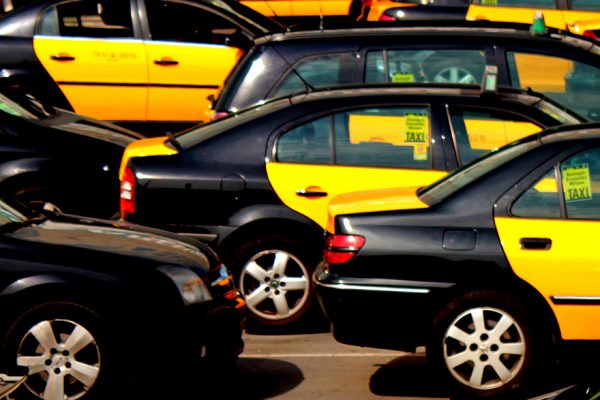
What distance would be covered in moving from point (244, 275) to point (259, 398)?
1.71 metres

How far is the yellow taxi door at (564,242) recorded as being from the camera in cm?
773

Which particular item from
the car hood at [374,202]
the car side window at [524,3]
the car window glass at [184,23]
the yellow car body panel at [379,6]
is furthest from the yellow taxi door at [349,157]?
the car side window at [524,3]

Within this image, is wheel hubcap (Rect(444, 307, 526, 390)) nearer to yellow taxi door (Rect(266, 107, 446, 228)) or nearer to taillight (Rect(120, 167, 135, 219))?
yellow taxi door (Rect(266, 107, 446, 228))

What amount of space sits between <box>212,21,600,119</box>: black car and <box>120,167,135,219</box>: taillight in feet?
5.98

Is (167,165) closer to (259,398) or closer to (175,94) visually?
(259,398)

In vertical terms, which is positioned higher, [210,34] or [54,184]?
[210,34]

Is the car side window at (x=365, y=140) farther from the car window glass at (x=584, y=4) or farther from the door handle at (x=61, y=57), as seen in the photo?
the car window glass at (x=584, y=4)

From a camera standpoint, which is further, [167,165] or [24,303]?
[167,165]

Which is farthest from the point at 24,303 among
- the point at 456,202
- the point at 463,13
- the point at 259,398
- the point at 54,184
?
the point at 463,13

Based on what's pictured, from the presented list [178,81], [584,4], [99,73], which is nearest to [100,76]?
[99,73]

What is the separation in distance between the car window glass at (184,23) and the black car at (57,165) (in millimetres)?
2817

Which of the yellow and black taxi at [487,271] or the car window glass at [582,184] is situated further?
the car window glass at [582,184]

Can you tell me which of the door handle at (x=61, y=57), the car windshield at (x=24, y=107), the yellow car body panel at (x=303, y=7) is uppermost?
the yellow car body panel at (x=303, y=7)

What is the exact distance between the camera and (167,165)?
9812mm
